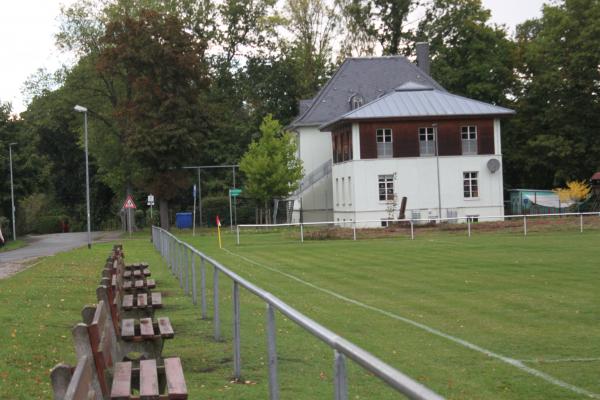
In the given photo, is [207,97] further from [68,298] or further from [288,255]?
[68,298]

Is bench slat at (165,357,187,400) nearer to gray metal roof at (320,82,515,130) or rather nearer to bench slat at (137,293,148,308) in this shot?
bench slat at (137,293,148,308)

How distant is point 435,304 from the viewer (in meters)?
16.4

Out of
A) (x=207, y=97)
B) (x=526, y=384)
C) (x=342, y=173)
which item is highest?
(x=207, y=97)

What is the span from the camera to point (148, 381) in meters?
7.11

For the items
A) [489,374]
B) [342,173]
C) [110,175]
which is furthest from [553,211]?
[489,374]

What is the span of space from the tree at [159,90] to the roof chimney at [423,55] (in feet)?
57.9

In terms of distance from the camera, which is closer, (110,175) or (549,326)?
(549,326)

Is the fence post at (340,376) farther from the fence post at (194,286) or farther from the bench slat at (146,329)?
the fence post at (194,286)

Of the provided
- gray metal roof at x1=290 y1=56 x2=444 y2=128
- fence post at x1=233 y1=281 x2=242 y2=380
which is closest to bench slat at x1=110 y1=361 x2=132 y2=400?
fence post at x1=233 y1=281 x2=242 y2=380

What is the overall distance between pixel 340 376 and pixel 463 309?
1121cm

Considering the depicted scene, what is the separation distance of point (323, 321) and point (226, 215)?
62782 mm

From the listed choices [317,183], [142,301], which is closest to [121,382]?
[142,301]

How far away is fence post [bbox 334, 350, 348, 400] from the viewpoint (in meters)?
4.52

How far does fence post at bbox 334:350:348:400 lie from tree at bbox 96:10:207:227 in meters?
59.2
